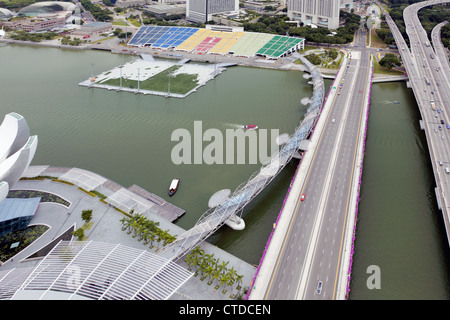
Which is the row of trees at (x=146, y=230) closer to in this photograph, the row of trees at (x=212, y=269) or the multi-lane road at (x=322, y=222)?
the row of trees at (x=212, y=269)

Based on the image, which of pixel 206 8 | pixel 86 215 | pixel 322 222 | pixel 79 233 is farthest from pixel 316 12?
pixel 79 233

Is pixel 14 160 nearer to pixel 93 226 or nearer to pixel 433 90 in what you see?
pixel 93 226

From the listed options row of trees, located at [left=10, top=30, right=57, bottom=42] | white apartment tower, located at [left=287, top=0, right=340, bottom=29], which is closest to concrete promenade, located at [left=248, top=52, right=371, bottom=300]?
white apartment tower, located at [left=287, top=0, right=340, bottom=29]

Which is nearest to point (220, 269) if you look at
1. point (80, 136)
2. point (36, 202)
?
point (36, 202)

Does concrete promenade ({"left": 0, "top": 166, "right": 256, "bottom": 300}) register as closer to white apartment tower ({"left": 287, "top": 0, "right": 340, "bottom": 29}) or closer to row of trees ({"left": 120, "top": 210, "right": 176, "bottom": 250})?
row of trees ({"left": 120, "top": 210, "right": 176, "bottom": 250})

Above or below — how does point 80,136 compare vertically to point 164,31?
below

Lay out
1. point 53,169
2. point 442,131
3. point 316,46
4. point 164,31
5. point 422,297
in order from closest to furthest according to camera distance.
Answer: point 422,297 < point 53,169 < point 442,131 < point 316,46 < point 164,31

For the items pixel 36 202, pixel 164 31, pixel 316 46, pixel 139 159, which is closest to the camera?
pixel 36 202

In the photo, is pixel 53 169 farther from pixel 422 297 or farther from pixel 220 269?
pixel 422 297
